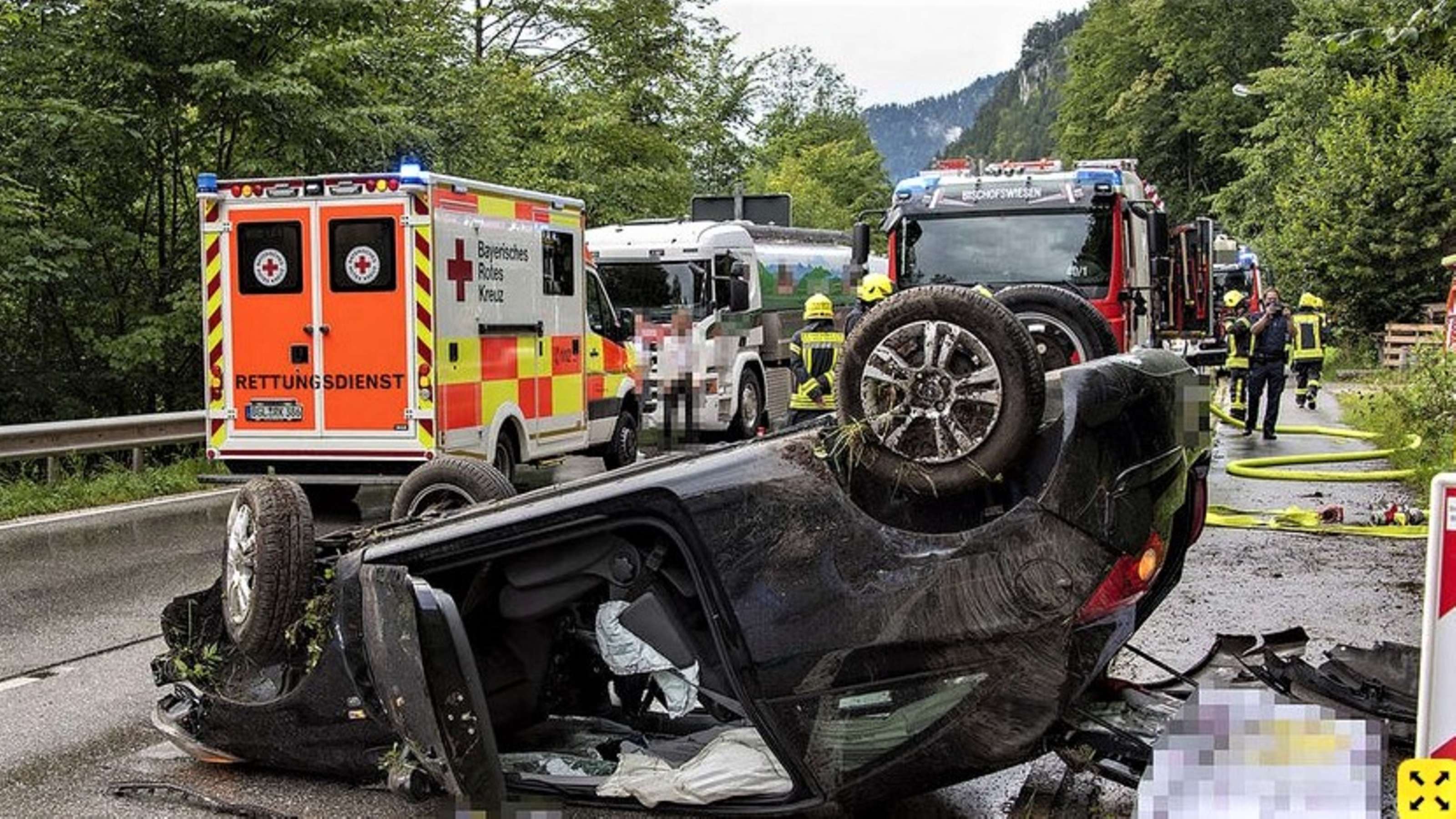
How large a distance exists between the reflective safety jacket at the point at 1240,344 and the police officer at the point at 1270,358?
29 centimetres

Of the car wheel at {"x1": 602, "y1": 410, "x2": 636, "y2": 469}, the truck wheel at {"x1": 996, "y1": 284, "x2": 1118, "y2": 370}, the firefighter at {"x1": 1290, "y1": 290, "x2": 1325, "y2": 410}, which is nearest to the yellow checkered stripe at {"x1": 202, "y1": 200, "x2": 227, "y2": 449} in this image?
the car wheel at {"x1": 602, "y1": 410, "x2": 636, "y2": 469}

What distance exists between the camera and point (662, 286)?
15.9 meters

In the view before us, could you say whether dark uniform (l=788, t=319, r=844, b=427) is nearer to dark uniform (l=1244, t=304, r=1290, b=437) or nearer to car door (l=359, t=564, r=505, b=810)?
car door (l=359, t=564, r=505, b=810)

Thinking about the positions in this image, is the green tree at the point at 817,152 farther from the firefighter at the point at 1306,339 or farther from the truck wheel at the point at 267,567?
the truck wheel at the point at 267,567

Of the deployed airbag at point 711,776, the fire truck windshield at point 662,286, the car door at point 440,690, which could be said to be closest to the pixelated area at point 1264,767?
the deployed airbag at point 711,776

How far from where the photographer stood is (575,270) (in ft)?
40.6

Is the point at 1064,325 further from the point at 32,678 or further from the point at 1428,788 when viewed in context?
the point at 32,678

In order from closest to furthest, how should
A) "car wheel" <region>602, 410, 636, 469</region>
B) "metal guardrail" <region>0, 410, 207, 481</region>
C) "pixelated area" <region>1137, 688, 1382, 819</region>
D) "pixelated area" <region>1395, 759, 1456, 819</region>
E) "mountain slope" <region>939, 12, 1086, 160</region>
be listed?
"pixelated area" <region>1395, 759, 1456, 819</region> < "pixelated area" <region>1137, 688, 1382, 819</region> < "metal guardrail" <region>0, 410, 207, 481</region> < "car wheel" <region>602, 410, 636, 469</region> < "mountain slope" <region>939, 12, 1086, 160</region>

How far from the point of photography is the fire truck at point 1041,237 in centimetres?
1135

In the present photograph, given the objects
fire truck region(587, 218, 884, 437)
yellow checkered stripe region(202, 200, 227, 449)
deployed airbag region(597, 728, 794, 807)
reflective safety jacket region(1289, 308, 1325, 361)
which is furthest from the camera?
reflective safety jacket region(1289, 308, 1325, 361)

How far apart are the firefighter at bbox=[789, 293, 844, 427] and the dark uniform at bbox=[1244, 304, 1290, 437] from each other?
23.7 ft

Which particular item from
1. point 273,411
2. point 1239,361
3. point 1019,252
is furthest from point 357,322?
point 1239,361

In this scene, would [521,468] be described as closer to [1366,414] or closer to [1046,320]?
[1046,320]

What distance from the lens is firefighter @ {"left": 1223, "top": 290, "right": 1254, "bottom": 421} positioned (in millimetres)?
16297
